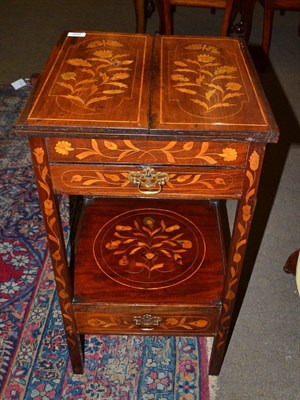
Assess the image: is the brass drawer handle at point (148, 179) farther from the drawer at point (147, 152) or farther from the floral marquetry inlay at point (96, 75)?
the floral marquetry inlay at point (96, 75)

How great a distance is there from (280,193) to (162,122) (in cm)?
131

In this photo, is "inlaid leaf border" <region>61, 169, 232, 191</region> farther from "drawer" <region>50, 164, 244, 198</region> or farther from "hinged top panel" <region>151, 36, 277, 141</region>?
"hinged top panel" <region>151, 36, 277, 141</region>

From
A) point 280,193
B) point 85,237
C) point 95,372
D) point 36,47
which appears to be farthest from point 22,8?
point 95,372

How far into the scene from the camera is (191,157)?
91 cm

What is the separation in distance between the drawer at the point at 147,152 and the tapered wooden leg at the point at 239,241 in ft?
0.08

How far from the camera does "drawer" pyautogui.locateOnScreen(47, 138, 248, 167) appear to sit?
89cm

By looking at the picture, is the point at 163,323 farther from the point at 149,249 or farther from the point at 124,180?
the point at 124,180

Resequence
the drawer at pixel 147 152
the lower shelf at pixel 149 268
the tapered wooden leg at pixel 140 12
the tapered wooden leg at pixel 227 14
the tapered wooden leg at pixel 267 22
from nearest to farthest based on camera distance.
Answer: the drawer at pixel 147 152 → the lower shelf at pixel 149 268 → the tapered wooden leg at pixel 227 14 → the tapered wooden leg at pixel 267 22 → the tapered wooden leg at pixel 140 12

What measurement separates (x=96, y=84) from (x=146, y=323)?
62cm

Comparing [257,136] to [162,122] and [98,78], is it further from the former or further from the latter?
[98,78]

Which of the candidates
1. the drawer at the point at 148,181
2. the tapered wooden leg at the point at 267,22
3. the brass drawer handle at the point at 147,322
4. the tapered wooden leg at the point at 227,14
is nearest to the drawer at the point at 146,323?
the brass drawer handle at the point at 147,322

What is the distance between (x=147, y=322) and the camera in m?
1.22

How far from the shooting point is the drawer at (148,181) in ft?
3.05

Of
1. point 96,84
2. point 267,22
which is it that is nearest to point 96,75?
point 96,84
